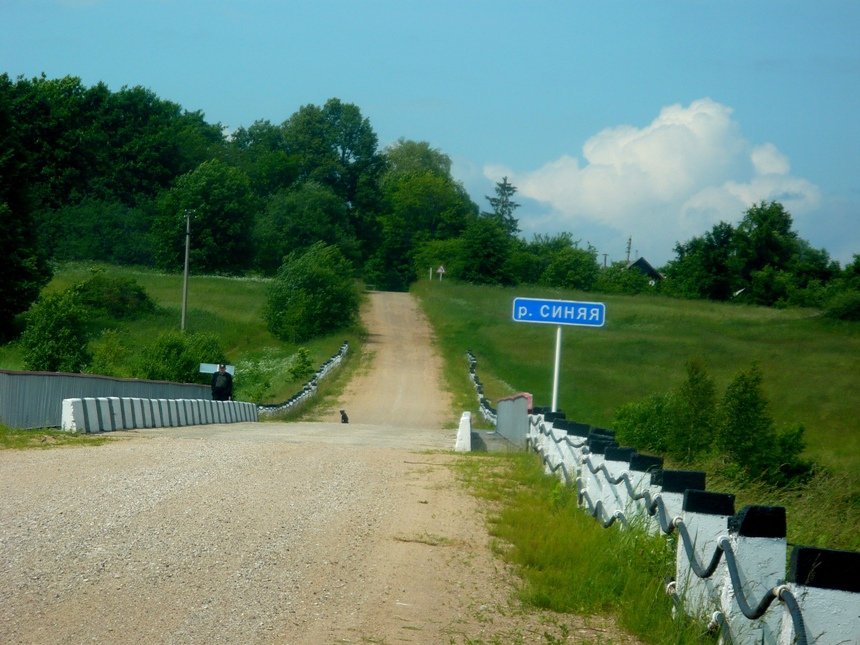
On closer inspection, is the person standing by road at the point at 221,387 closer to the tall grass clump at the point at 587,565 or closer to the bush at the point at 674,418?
the bush at the point at 674,418

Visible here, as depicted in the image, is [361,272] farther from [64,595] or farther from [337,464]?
[64,595]

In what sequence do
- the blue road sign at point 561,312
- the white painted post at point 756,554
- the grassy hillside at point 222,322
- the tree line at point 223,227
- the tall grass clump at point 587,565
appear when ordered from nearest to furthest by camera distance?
1. the white painted post at point 756,554
2. the tall grass clump at point 587,565
3. the blue road sign at point 561,312
4. the grassy hillside at point 222,322
5. the tree line at point 223,227

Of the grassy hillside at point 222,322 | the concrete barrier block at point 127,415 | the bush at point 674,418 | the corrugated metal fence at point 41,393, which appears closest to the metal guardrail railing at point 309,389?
the grassy hillside at point 222,322

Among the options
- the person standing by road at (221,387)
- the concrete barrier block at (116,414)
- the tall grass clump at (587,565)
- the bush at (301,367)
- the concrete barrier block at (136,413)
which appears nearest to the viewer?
the tall grass clump at (587,565)

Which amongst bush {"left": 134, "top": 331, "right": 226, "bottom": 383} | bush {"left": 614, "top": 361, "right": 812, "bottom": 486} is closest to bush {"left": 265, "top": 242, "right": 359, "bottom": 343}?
bush {"left": 134, "top": 331, "right": 226, "bottom": 383}

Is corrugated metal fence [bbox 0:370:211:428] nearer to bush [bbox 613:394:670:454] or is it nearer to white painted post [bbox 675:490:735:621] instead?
white painted post [bbox 675:490:735:621]

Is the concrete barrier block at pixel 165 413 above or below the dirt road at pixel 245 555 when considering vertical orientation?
below

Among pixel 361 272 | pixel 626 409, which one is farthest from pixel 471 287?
pixel 626 409

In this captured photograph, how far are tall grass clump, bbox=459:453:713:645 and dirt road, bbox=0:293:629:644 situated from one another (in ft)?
0.83

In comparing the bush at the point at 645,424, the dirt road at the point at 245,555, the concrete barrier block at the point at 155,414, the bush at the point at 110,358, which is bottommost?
the bush at the point at 645,424

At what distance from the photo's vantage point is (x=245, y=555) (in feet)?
29.3

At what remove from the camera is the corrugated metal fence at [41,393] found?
2152 centimetres

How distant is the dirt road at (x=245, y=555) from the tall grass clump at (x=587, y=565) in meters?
0.25

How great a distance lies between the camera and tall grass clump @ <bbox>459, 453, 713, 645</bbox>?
7711 mm
